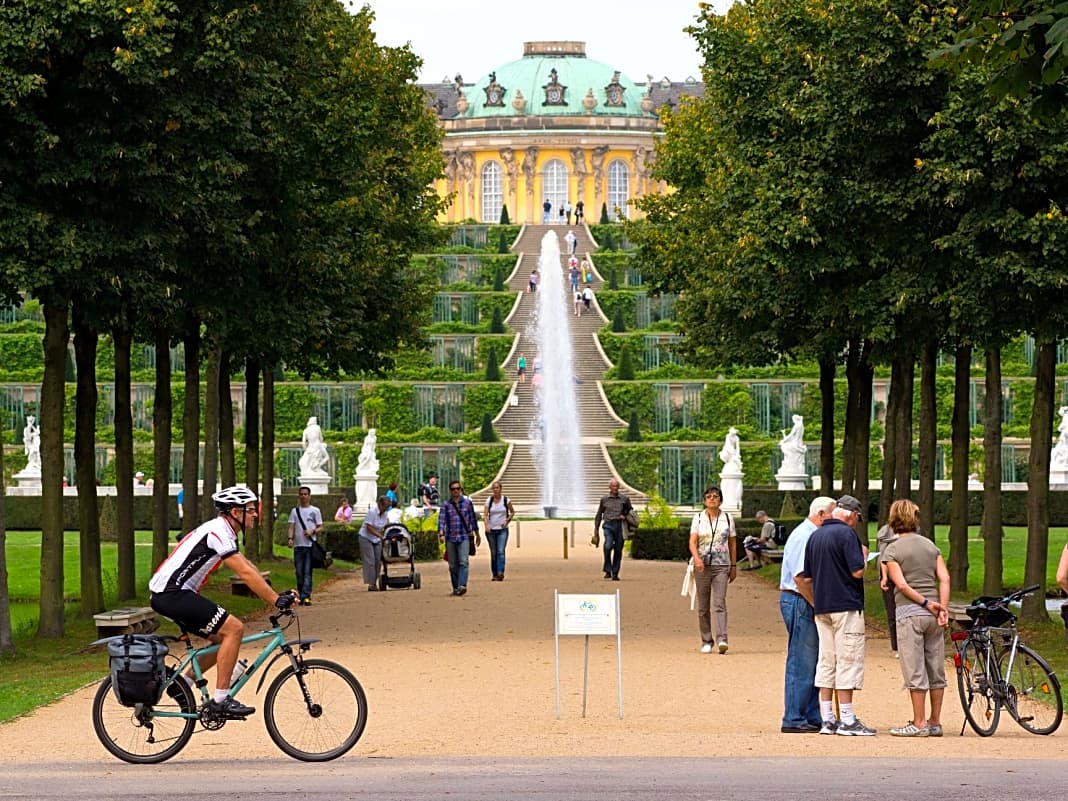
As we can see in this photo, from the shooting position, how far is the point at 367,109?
27.2m

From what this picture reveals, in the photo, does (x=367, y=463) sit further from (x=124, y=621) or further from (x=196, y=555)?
(x=196, y=555)

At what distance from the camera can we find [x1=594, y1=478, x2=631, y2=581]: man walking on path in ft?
91.9

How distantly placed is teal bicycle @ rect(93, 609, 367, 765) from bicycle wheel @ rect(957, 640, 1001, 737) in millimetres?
3754

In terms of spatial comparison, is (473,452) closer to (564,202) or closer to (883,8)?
(883,8)

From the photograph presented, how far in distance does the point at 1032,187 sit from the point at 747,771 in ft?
31.3

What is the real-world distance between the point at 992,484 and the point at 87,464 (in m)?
8.90

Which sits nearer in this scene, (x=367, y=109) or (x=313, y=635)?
(x=313, y=635)

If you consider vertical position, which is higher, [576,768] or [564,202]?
[564,202]

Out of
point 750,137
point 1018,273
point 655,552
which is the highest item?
point 750,137

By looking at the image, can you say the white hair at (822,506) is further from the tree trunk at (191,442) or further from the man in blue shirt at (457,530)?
the tree trunk at (191,442)

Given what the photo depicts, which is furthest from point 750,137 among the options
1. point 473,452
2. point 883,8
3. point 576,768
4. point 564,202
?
point 564,202

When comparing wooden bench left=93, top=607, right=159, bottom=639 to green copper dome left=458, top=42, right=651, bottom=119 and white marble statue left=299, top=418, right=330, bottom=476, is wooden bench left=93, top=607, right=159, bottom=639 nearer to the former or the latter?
white marble statue left=299, top=418, right=330, bottom=476

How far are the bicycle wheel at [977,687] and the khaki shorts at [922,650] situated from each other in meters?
0.16

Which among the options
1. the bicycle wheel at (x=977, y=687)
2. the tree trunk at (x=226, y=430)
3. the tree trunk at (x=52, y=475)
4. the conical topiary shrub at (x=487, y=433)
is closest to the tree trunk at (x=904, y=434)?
the tree trunk at (x=226, y=430)
